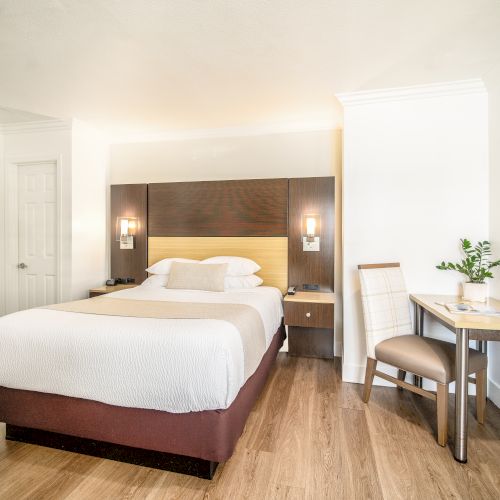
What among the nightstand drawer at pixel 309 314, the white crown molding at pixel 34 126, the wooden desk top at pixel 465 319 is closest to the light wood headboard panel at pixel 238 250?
the nightstand drawer at pixel 309 314

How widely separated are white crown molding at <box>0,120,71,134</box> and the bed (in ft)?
8.55

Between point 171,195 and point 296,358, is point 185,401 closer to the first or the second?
point 296,358

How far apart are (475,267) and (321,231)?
1415 millimetres

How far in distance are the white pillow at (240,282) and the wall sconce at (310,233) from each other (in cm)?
68

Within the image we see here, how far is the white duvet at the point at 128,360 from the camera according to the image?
148 centimetres

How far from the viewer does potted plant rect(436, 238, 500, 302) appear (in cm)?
224

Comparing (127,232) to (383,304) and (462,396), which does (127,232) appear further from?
(462,396)

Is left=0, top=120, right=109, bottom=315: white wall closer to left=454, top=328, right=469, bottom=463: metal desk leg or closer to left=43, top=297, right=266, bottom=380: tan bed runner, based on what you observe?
left=43, top=297, right=266, bottom=380: tan bed runner

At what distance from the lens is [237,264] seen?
129 inches

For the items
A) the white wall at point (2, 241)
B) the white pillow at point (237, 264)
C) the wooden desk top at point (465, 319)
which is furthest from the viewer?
the white wall at point (2, 241)

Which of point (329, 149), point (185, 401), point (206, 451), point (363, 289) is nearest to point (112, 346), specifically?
point (185, 401)

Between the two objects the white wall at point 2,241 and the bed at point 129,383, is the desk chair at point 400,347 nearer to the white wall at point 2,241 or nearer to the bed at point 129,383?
the bed at point 129,383

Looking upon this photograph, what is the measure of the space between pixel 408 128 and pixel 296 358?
2.51 meters

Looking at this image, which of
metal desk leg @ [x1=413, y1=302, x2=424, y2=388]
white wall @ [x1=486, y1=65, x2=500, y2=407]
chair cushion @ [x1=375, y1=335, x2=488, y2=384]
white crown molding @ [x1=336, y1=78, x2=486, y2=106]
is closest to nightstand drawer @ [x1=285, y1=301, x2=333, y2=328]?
chair cushion @ [x1=375, y1=335, x2=488, y2=384]
